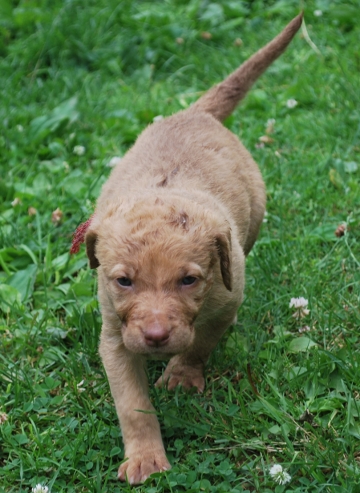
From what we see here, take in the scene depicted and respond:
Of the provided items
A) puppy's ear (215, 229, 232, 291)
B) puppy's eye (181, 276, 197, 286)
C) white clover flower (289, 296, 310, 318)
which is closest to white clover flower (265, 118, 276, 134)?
white clover flower (289, 296, 310, 318)

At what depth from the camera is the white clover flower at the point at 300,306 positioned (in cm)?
407

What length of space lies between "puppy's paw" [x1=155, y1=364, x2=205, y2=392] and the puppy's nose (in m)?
0.92

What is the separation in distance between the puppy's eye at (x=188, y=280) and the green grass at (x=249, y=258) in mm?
710

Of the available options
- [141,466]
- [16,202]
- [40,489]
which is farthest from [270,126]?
[40,489]

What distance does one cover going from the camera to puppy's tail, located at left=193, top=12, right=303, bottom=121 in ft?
15.4

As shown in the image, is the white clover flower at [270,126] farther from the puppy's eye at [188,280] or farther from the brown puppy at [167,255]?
the puppy's eye at [188,280]

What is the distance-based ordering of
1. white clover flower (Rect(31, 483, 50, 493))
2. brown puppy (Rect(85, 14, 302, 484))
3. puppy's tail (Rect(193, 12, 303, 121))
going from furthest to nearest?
puppy's tail (Rect(193, 12, 303, 121)), white clover flower (Rect(31, 483, 50, 493)), brown puppy (Rect(85, 14, 302, 484))

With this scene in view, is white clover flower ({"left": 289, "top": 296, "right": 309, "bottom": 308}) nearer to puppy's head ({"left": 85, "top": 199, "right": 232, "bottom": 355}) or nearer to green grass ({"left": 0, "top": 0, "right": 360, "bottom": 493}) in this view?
green grass ({"left": 0, "top": 0, "right": 360, "bottom": 493})

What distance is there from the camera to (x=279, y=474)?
3086 millimetres

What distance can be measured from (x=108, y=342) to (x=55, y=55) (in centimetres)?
442

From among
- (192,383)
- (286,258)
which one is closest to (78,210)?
(286,258)

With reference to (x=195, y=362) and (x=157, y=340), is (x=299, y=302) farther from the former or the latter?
(x=157, y=340)

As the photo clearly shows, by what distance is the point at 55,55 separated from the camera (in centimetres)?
725

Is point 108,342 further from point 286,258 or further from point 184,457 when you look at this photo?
point 286,258
